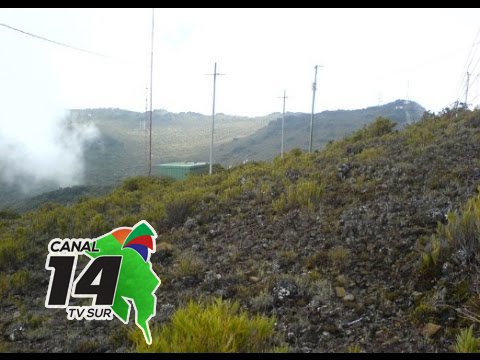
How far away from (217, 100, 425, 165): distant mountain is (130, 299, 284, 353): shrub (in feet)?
179

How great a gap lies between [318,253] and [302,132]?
73.1 m

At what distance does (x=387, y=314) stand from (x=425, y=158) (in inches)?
262

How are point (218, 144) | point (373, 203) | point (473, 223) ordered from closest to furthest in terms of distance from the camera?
point (473, 223), point (373, 203), point (218, 144)

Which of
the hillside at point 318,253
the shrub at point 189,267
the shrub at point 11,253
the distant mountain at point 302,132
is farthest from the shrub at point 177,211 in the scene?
the distant mountain at point 302,132

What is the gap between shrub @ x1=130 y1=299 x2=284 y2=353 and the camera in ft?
11.5

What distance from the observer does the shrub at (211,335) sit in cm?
350

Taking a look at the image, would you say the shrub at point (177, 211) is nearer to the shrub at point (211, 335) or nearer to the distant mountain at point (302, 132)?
the shrub at point (211, 335)

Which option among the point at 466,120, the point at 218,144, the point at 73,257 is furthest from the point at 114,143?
the point at 73,257

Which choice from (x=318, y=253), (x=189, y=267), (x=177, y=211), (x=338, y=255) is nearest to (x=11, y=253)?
(x=177, y=211)

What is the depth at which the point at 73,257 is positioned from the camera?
496cm

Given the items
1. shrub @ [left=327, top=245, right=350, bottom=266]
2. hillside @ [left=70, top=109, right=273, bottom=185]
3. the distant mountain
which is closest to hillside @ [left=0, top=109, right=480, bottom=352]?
shrub @ [left=327, top=245, right=350, bottom=266]

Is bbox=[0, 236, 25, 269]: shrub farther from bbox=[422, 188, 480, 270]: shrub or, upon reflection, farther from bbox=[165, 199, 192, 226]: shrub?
bbox=[422, 188, 480, 270]: shrub

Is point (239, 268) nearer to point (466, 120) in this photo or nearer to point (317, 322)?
point (317, 322)

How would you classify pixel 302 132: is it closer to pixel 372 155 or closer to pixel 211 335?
pixel 372 155
